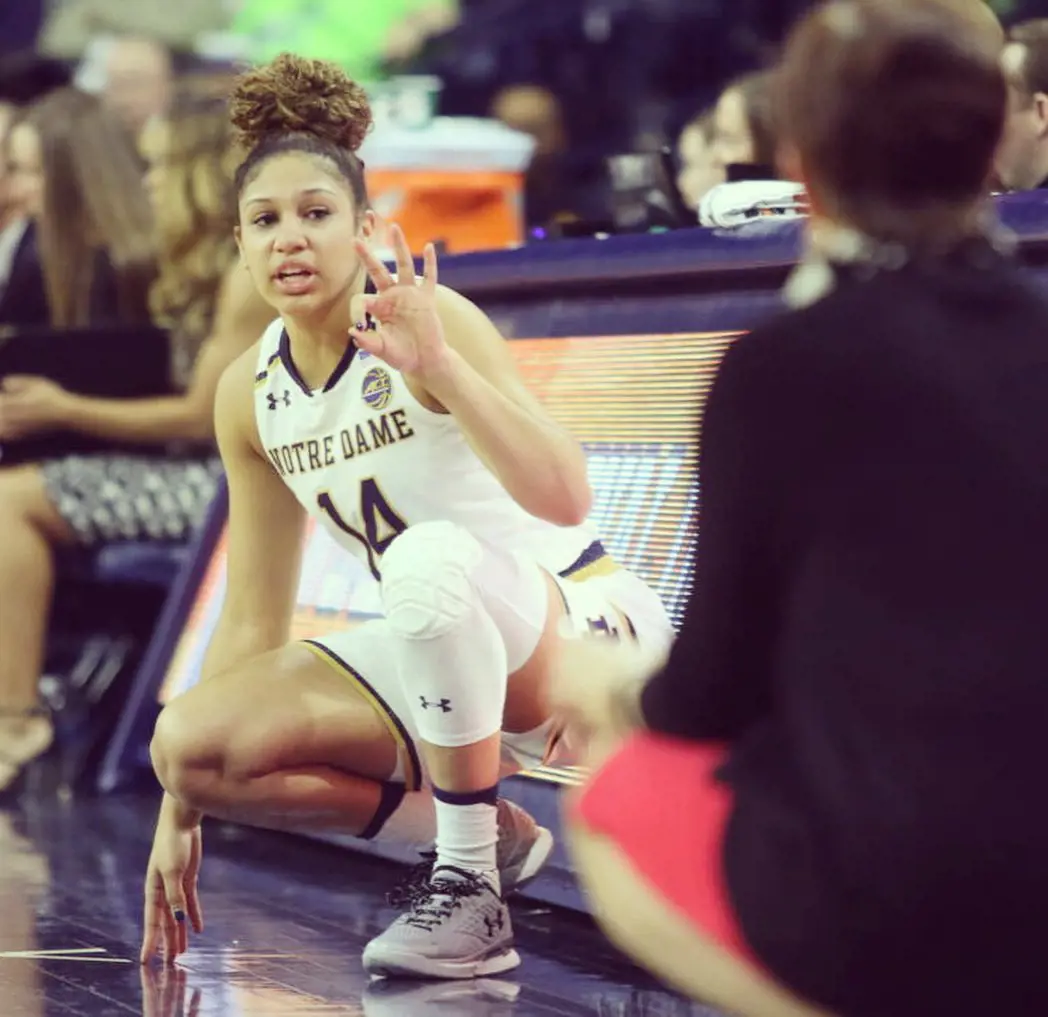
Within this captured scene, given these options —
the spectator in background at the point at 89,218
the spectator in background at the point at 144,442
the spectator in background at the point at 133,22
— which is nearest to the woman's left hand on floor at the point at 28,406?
the spectator in background at the point at 144,442

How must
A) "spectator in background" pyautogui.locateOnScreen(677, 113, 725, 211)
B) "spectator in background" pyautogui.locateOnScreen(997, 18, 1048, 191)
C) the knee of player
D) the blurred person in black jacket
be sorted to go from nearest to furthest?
the blurred person in black jacket → the knee of player → "spectator in background" pyautogui.locateOnScreen(997, 18, 1048, 191) → "spectator in background" pyautogui.locateOnScreen(677, 113, 725, 211)

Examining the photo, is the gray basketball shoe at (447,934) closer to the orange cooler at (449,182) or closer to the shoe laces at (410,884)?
the shoe laces at (410,884)

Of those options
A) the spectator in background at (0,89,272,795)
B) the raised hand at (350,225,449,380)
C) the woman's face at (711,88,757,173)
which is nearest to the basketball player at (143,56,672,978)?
the raised hand at (350,225,449,380)

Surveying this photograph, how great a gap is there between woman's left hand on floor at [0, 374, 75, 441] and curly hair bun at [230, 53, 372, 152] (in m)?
2.37

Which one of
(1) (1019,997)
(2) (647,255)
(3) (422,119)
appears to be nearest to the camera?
(1) (1019,997)

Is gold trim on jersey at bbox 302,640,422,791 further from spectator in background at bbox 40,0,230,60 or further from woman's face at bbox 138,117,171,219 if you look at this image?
spectator in background at bbox 40,0,230,60

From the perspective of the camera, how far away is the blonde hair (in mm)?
5750

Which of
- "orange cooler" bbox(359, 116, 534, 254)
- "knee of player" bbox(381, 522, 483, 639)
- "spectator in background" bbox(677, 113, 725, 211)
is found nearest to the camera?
"knee of player" bbox(381, 522, 483, 639)

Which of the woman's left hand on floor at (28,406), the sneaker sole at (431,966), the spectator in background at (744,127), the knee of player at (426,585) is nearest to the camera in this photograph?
the knee of player at (426,585)

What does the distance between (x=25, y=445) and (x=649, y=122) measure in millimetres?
4285

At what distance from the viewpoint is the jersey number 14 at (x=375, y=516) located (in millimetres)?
3383

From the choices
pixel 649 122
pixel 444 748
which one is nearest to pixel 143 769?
pixel 444 748

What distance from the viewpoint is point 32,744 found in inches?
221

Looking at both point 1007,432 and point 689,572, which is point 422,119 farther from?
point 1007,432
